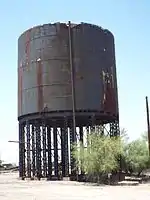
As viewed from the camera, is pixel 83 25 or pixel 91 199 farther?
pixel 83 25

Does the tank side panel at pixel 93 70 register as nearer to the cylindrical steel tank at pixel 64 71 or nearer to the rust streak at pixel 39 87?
the cylindrical steel tank at pixel 64 71

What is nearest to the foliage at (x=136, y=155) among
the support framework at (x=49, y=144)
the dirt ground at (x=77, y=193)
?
the support framework at (x=49, y=144)

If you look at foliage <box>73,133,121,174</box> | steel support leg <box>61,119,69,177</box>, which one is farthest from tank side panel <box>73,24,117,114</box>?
foliage <box>73,133,121,174</box>

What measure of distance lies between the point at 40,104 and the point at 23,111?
8.10ft

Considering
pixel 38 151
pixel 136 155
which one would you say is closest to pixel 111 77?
pixel 136 155

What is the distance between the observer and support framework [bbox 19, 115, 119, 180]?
140 ft

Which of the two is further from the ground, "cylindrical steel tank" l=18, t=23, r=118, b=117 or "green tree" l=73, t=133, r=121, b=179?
"cylindrical steel tank" l=18, t=23, r=118, b=117

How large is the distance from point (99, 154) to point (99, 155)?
3.5 inches

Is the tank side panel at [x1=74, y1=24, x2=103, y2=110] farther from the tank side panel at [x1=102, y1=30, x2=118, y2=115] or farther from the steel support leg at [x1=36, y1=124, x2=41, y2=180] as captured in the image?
the steel support leg at [x1=36, y1=124, x2=41, y2=180]

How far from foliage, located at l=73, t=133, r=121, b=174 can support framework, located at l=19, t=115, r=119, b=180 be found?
2.25 m

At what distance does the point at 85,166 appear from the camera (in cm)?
3856

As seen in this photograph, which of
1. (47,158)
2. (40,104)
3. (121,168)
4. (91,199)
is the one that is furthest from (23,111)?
(91,199)

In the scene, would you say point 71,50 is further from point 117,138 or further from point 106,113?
point 117,138

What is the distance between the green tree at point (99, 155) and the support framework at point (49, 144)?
7.65ft
